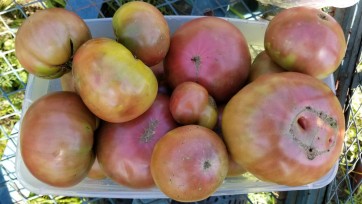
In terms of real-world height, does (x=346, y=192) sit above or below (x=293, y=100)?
below

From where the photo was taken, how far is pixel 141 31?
0.70 m

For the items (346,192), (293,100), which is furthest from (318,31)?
(346,192)

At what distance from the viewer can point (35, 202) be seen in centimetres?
128

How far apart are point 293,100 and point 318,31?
0.47ft

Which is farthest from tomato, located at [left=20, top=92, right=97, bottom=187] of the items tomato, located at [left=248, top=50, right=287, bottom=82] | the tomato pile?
tomato, located at [left=248, top=50, right=287, bottom=82]

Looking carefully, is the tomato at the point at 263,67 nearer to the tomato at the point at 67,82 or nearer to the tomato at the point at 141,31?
the tomato at the point at 141,31

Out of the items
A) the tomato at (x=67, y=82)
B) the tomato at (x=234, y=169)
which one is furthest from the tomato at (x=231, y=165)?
the tomato at (x=67, y=82)

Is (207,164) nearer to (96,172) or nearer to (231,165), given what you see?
(231,165)

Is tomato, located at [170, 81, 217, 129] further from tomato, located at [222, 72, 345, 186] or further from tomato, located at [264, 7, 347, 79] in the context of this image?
tomato, located at [264, 7, 347, 79]

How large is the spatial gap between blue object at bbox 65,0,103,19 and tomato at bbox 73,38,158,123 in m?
0.36

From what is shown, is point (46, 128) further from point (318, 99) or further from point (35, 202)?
point (35, 202)

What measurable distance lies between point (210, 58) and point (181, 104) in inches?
4.1

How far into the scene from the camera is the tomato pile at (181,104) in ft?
2.07

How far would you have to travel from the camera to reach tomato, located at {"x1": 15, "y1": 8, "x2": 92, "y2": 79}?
676mm
